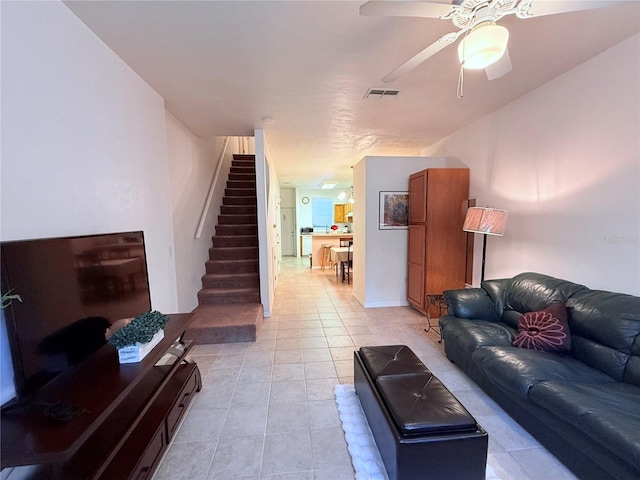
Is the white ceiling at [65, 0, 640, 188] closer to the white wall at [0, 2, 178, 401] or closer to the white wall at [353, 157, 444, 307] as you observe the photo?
the white wall at [0, 2, 178, 401]

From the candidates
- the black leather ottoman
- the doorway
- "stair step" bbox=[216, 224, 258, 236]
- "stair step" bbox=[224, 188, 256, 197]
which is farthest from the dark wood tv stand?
the doorway

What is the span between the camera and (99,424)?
3.46 feet

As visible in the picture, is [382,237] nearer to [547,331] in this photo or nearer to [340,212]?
[547,331]

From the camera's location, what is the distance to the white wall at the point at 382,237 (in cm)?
429

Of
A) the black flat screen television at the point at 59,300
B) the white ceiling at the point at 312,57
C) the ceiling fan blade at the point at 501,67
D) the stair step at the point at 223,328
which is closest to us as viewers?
the black flat screen television at the point at 59,300

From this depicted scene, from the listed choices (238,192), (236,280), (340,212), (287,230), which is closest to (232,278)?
(236,280)

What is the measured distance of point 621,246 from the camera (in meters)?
2.07

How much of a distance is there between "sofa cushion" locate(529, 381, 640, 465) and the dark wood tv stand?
2196mm

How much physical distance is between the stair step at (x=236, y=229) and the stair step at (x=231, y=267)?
76cm

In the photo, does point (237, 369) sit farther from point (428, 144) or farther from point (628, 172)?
point (428, 144)

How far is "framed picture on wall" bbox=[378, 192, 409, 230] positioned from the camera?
432cm

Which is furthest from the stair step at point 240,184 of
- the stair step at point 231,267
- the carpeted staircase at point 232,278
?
the stair step at point 231,267

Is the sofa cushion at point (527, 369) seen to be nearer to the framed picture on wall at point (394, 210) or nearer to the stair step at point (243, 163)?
the framed picture on wall at point (394, 210)

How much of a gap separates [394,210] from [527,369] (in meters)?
2.90
